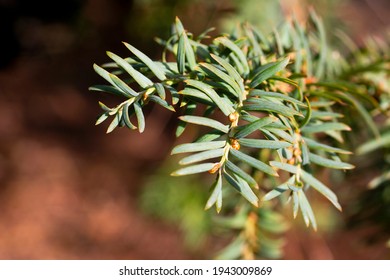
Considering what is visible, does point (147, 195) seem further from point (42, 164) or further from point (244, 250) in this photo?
point (42, 164)

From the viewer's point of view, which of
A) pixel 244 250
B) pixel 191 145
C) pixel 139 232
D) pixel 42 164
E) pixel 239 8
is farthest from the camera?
pixel 42 164

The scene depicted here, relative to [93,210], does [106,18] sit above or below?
above

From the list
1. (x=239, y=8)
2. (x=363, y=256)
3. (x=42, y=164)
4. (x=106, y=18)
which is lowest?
(x=363, y=256)

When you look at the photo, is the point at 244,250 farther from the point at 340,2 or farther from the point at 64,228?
the point at 64,228

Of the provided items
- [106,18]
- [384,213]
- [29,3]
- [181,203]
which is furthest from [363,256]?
[29,3]

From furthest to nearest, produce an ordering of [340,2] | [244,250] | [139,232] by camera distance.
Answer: [139,232] → [340,2] → [244,250]

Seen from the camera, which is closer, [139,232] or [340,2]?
[340,2]

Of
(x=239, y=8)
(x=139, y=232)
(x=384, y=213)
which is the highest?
(x=239, y=8)

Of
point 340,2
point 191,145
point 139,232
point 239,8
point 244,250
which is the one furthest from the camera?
point 139,232

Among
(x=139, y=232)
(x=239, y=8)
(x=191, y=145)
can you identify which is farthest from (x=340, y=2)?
(x=139, y=232)
